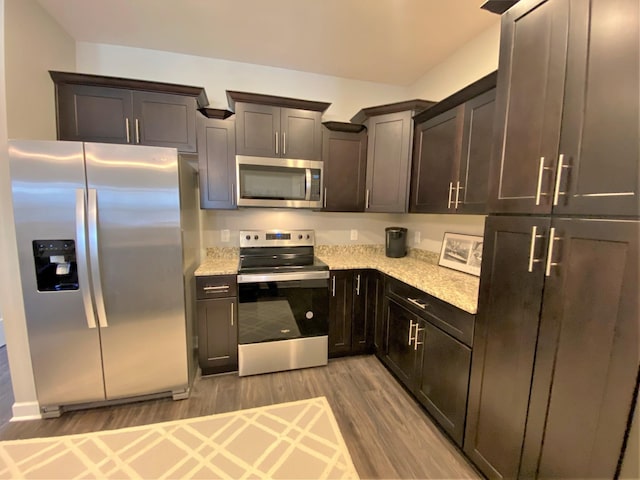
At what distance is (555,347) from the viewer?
3.38 feet

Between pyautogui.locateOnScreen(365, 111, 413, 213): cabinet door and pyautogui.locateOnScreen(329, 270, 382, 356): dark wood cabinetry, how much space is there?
707 mm

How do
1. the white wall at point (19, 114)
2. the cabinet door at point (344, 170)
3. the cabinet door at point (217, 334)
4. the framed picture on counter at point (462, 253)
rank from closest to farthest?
the white wall at point (19, 114) < the framed picture on counter at point (462, 253) < the cabinet door at point (217, 334) < the cabinet door at point (344, 170)

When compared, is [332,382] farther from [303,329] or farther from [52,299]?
[52,299]

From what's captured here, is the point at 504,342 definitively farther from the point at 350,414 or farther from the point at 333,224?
the point at 333,224

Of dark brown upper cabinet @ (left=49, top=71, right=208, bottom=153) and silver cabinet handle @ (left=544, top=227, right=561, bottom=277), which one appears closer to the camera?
silver cabinet handle @ (left=544, top=227, right=561, bottom=277)

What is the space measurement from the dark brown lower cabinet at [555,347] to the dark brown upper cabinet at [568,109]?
0.36ft

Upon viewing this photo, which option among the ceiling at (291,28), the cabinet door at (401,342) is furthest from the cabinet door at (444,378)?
the ceiling at (291,28)

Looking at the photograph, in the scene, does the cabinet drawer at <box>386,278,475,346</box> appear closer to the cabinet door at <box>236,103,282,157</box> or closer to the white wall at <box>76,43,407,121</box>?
the cabinet door at <box>236,103,282,157</box>

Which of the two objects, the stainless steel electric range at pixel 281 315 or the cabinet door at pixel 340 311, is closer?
the stainless steel electric range at pixel 281 315

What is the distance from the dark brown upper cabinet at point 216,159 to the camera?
2.24 meters

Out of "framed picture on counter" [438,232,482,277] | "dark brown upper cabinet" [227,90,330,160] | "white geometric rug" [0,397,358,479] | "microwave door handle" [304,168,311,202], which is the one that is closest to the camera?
"white geometric rug" [0,397,358,479]

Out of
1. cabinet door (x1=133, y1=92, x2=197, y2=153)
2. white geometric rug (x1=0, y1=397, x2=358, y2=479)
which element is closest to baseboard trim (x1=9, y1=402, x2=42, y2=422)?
white geometric rug (x1=0, y1=397, x2=358, y2=479)

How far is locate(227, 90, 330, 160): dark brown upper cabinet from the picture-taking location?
7.48ft

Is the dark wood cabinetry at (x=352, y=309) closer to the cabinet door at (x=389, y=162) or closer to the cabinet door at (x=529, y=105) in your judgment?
the cabinet door at (x=389, y=162)
